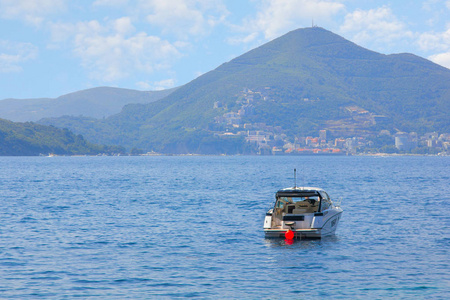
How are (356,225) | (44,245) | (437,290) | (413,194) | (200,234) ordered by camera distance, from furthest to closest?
(413,194) → (356,225) → (200,234) → (44,245) → (437,290)

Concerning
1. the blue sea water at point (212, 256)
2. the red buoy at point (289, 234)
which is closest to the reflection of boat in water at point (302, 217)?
the red buoy at point (289, 234)

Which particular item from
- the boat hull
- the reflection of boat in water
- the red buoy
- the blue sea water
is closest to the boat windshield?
the reflection of boat in water

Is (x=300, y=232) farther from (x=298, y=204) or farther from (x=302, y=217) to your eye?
(x=298, y=204)

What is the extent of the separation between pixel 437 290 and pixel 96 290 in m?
14.9

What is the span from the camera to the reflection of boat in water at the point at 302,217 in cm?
3738

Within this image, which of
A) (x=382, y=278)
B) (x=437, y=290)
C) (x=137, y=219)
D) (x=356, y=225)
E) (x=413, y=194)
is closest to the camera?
(x=437, y=290)

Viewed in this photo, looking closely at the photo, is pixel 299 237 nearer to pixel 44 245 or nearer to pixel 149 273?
pixel 149 273

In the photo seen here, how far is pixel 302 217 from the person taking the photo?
3747 centimetres

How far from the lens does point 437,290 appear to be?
2544cm

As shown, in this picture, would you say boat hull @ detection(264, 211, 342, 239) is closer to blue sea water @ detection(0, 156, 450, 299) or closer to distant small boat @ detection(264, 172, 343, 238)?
distant small boat @ detection(264, 172, 343, 238)

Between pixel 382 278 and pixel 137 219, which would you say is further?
pixel 137 219

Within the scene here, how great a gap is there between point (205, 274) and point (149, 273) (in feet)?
9.10

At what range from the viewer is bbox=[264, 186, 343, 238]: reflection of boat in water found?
37.4m

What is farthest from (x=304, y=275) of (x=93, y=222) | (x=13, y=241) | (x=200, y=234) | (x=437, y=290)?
(x=93, y=222)
